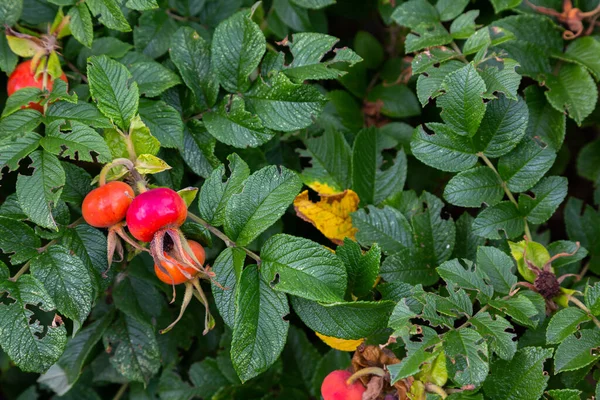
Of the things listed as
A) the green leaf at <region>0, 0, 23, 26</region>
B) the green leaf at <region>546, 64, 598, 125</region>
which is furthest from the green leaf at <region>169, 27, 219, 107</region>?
the green leaf at <region>546, 64, 598, 125</region>

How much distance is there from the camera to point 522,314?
3.77 ft

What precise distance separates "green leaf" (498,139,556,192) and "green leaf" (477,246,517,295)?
0.55 ft

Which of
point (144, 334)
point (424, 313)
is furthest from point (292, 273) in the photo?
point (144, 334)

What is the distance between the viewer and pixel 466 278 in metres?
1.20

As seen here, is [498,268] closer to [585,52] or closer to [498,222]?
[498,222]

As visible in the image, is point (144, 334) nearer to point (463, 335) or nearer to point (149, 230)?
point (149, 230)

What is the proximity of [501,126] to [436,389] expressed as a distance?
57 cm

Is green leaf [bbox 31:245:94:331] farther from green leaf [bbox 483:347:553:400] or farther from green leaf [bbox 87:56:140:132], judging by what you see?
green leaf [bbox 483:347:553:400]

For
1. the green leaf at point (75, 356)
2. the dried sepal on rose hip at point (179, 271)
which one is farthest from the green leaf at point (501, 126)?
the green leaf at point (75, 356)

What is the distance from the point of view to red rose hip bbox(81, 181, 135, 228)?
43.1 inches

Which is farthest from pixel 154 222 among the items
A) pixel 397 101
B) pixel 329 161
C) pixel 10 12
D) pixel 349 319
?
pixel 397 101

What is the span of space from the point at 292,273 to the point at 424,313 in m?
0.24

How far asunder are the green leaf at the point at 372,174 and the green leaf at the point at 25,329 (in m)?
0.74

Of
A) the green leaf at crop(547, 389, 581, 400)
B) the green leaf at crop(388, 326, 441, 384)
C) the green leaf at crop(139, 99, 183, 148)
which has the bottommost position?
the green leaf at crop(547, 389, 581, 400)
